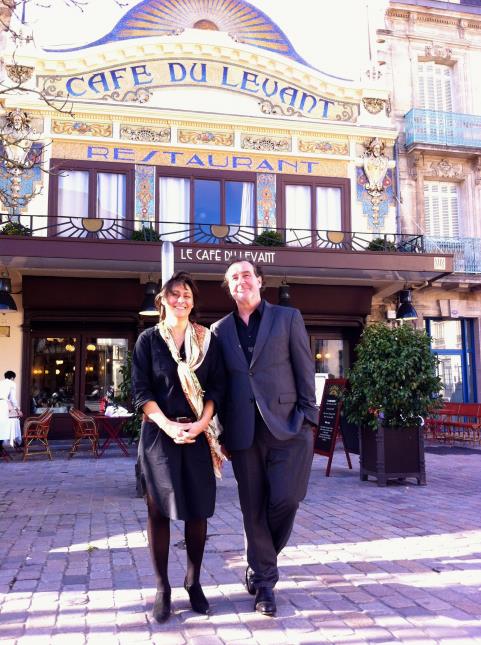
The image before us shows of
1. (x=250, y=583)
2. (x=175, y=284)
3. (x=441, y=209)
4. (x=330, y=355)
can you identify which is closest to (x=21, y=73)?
(x=330, y=355)

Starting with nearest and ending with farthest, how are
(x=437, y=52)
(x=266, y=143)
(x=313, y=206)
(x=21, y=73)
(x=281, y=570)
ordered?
(x=281, y=570) < (x=21, y=73) < (x=266, y=143) < (x=313, y=206) < (x=437, y=52)

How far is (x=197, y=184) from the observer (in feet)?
47.8

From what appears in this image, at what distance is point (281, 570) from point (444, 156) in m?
14.6

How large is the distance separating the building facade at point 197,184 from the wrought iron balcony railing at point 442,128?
436 mm

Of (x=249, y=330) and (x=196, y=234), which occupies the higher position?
(x=196, y=234)

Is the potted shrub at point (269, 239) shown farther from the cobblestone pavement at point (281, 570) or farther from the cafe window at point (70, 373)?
the cobblestone pavement at point (281, 570)

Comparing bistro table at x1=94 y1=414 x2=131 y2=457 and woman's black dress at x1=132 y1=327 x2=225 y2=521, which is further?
bistro table at x1=94 y1=414 x2=131 y2=457

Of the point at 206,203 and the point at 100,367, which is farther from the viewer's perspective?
the point at 206,203

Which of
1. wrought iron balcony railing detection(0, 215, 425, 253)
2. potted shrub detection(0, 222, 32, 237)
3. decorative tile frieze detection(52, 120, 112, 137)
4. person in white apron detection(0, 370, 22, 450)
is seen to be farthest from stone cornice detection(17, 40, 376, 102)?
person in white apron detection(0, 370, 22, 450)

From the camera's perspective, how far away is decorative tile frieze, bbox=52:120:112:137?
45.4 ft

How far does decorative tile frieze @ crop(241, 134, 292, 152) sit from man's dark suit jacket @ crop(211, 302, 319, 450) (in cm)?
1199

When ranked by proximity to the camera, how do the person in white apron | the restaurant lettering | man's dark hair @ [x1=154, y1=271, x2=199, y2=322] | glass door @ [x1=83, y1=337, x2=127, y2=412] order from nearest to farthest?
man's dark hair @ [x1=154, y1=271, x2=199, y2=322]
the person in white apron
the restaurant lettering
glass door @ [x1=83, y1=337, x2=127, y2=412]

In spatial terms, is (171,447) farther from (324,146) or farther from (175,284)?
(324,146)

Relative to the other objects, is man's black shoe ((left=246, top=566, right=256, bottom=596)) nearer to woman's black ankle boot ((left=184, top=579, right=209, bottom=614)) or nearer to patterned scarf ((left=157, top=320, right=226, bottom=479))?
woman's black ankle boot ((left=184, top=579, right=209, bottom=614))
